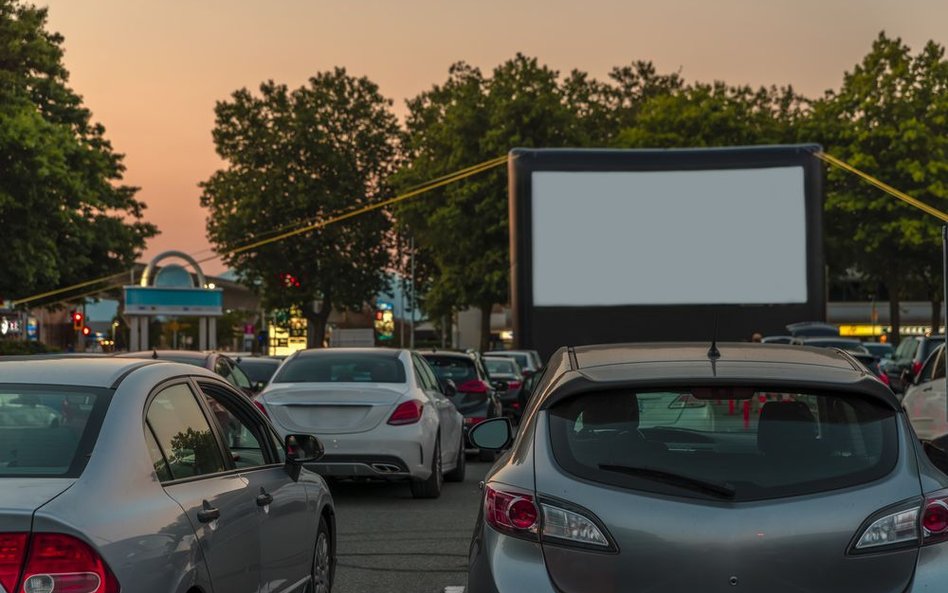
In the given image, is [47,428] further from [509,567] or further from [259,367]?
[259,367]

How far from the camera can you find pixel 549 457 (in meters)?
4.99

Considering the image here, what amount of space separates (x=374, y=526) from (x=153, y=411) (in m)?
7.23

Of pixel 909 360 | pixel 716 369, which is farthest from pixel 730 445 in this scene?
pixel 909 360

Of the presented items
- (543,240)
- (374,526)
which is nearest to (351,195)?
(543,240)

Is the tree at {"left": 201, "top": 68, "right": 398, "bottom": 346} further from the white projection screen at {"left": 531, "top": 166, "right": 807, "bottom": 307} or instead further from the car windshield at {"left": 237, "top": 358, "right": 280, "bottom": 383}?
the white projection screen at {"left": 531, "top": 166, "right": 807, "bottom": 307}

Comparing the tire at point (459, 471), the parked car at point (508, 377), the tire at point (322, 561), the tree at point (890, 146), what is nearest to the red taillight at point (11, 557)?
the tire at point (322, 561)

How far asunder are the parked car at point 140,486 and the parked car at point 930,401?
11.0 metres

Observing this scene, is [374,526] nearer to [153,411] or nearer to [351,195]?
[153,411]

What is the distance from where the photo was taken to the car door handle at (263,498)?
251 inches

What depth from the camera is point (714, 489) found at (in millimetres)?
4734

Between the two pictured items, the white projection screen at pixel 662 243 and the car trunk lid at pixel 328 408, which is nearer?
the car trunk lid at pixel 328 408

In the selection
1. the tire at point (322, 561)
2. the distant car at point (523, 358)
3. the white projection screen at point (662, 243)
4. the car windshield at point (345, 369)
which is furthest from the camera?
the distant car at point (523, 358)

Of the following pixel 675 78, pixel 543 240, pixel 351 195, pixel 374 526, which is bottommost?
pixel 374 526

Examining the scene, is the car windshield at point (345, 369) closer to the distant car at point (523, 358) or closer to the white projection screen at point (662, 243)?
the white projection screen at point (662, 243)
